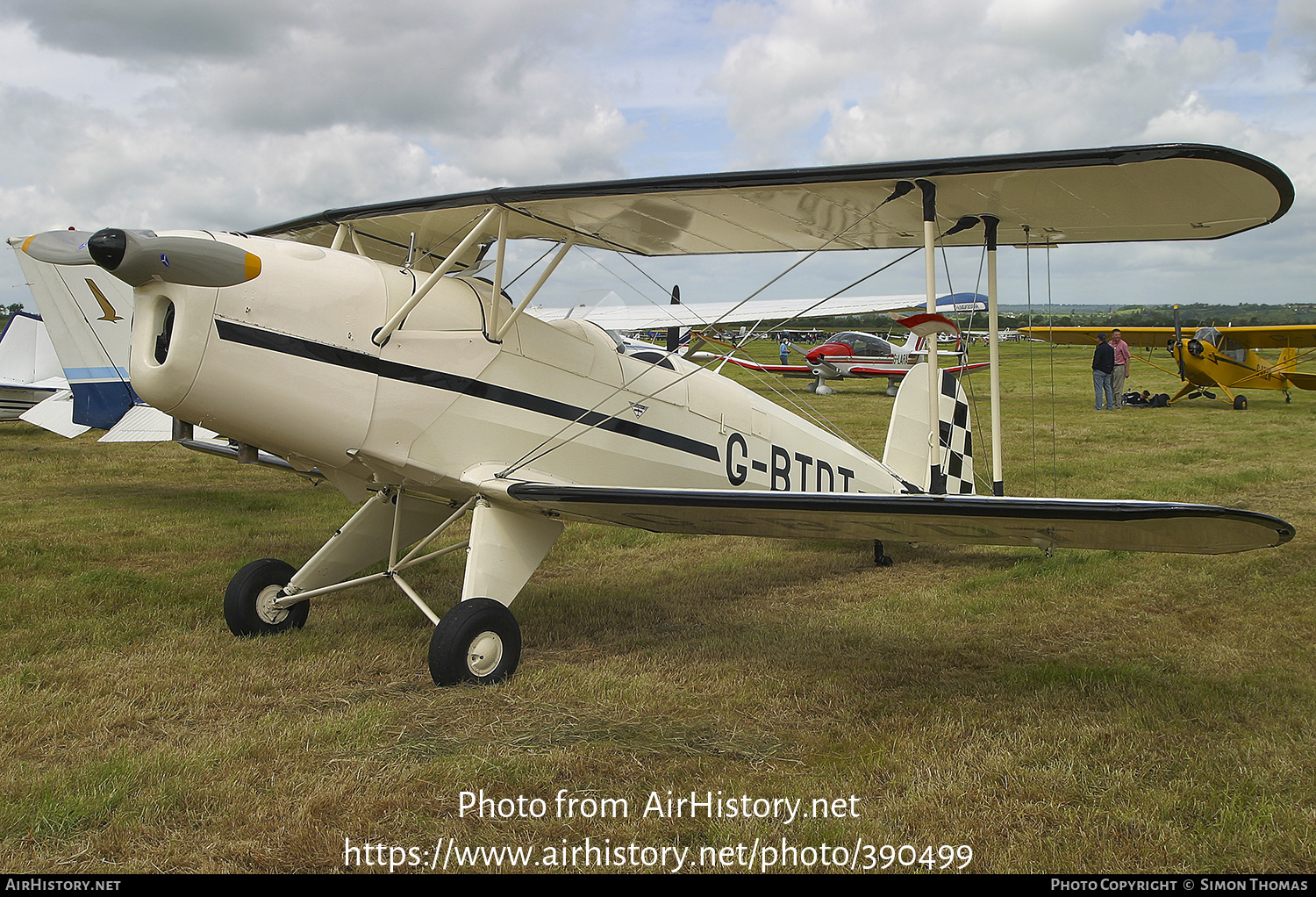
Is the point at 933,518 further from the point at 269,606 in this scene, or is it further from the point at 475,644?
the point at 269,606

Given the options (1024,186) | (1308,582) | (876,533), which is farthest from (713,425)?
(1308,582)

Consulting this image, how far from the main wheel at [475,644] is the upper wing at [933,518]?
1.98 feet

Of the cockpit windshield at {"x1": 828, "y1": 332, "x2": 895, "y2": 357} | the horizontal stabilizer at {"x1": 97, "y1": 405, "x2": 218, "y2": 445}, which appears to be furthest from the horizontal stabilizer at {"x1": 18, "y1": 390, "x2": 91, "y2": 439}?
the cockpit windshield at {"x1": 828, "y1": 332, "x2": 895, "y2": 357}

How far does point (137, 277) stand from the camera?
3.80 metres

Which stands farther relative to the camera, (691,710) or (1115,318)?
→ (1115,318)

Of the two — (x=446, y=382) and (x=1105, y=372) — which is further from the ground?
(x=1105, y=372)

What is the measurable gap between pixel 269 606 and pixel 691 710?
265 cm

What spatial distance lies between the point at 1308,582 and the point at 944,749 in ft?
13.2

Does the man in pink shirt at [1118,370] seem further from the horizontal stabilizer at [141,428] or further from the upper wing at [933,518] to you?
the horizontal stabilizer at [141,428]

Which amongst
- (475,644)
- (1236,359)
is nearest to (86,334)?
(475,644)

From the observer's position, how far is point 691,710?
3.98m

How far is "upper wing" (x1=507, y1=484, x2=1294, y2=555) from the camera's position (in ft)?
10.8

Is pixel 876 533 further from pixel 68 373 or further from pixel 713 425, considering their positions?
pixel 68 373

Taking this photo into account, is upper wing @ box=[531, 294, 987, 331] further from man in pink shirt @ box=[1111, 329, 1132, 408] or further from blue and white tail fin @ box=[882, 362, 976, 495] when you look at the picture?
blue and white tail fin @ box=[882, 362, 976, 495]
